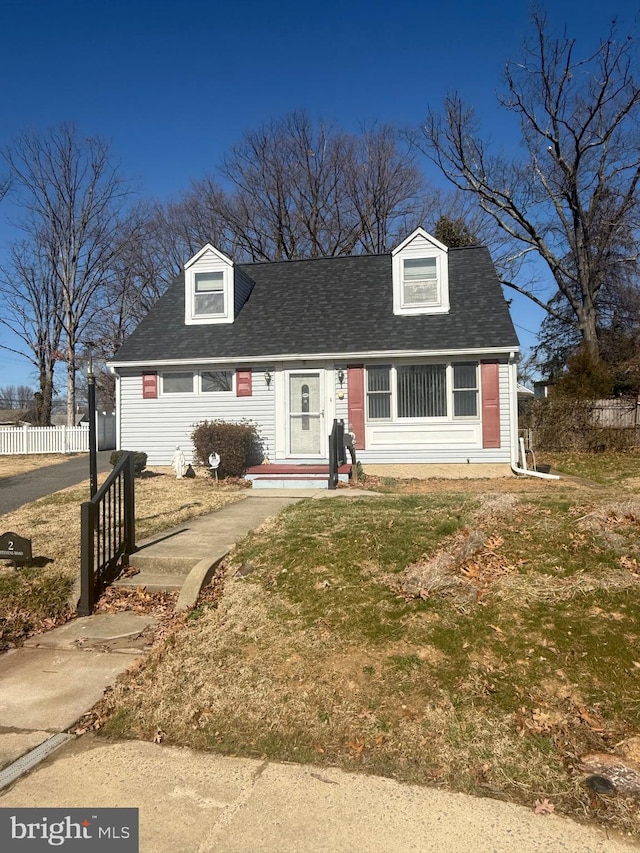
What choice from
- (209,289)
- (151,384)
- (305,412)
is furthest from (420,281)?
(151,384)

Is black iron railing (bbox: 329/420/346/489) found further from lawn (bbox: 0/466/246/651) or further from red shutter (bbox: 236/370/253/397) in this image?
red shutter (bbox: 236/370/253/397)

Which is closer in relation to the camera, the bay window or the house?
the house

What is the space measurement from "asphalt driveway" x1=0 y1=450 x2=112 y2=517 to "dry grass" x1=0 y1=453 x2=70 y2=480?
32 cm

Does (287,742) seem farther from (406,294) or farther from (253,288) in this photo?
(253,288)

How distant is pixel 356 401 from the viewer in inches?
531

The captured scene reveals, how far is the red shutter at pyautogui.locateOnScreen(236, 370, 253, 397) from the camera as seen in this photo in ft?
46.1

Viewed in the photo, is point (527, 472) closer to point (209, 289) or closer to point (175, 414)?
point (175, 414)

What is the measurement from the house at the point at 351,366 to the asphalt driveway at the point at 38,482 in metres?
1.70

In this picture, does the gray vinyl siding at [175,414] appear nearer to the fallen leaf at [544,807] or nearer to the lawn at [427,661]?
the lawn at [427,661]

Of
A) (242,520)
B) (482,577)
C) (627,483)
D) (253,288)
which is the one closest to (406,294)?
(253,288)

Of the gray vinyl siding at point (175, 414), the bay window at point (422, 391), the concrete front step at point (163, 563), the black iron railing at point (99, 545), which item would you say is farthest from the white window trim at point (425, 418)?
the concrete front step at point (163, 563)

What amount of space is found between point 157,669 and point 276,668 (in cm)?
85

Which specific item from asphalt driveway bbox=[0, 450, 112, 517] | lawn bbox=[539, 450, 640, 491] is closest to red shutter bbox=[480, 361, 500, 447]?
lawn bbox=[539, 450, 640, 491]

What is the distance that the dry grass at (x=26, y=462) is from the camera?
52.2ft
